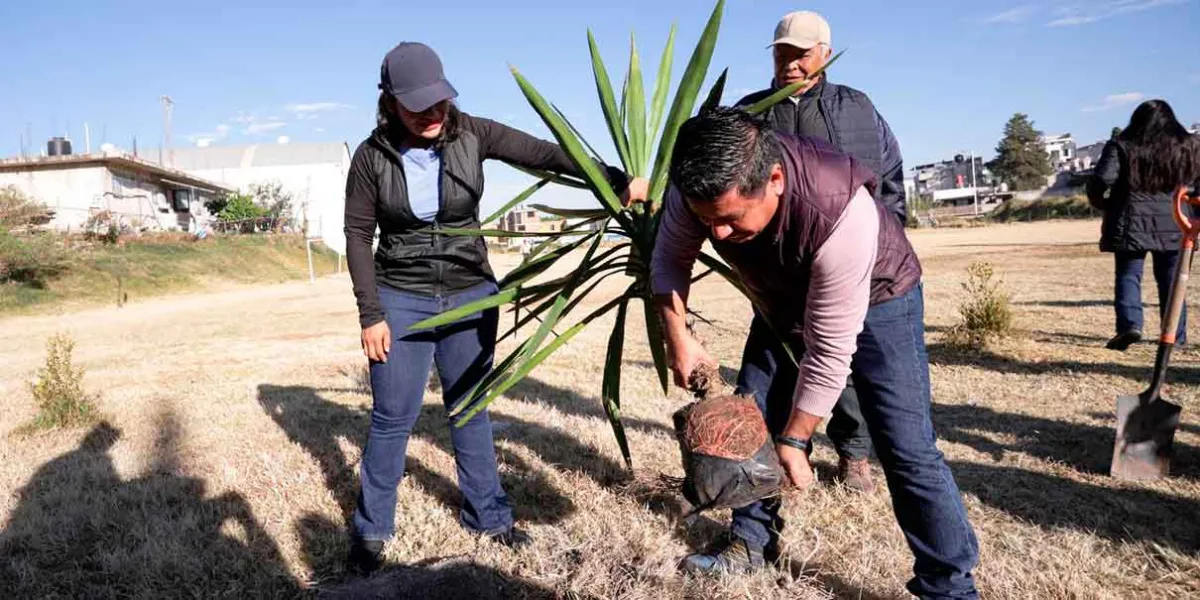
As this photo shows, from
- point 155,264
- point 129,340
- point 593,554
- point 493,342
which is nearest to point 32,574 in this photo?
point 493,342

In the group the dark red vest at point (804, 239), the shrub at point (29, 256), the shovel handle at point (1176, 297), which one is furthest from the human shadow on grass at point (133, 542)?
the shrub at point (29, 256)

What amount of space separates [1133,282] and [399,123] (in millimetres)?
4963

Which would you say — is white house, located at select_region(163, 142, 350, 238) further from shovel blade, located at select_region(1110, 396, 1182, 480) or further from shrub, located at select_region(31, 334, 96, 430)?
shovel blade, located at select_region(1110, 396, 1182, 480)

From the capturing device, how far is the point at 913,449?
2139 millimetres

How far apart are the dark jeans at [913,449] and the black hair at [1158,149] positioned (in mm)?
3739

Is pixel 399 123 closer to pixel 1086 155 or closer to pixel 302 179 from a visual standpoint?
pixel 302 179

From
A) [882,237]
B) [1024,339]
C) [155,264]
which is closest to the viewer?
[882,237]

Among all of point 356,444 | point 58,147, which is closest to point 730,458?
point 356,444

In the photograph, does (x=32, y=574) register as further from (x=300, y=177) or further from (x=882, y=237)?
(x=300, y=177)

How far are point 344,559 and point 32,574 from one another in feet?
3.57

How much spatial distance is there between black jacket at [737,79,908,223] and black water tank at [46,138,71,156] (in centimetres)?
4214

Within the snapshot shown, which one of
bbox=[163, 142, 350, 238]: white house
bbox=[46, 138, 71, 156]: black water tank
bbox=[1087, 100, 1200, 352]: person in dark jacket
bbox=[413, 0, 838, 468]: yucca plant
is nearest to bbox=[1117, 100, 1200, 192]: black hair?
bbox=[1087, 100, 1200, 352]: person in dark jacket

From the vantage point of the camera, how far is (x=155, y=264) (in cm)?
2350

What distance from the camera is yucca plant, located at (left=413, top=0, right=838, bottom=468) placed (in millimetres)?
2484
